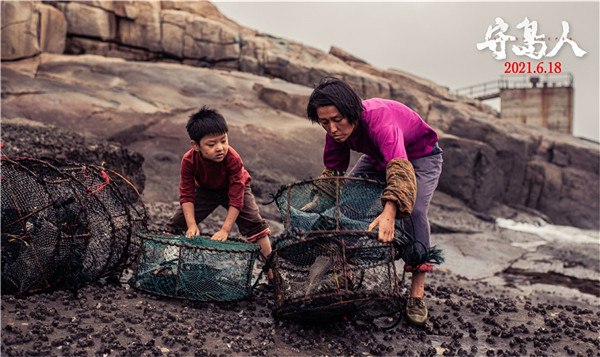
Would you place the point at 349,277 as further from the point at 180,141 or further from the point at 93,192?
the point at 180,141

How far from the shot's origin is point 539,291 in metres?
7.52

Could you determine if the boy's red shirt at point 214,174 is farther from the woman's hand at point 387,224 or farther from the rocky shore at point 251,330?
the woman's hand at point 387,224

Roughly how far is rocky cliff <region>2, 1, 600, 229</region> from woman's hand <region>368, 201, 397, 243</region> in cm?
713

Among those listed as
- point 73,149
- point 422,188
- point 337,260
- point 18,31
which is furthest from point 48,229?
point 18,31

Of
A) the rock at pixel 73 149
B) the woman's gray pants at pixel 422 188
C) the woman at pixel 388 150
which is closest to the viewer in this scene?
the woman at pixel 388 150

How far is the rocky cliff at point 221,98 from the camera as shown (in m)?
13.0

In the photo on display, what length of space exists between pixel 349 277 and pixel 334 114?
114cm

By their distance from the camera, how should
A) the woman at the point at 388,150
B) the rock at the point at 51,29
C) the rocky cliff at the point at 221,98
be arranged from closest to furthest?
the woman at the point at 388,150
the rocky cliff at the point at 221,98
the rock at the point at 51,29

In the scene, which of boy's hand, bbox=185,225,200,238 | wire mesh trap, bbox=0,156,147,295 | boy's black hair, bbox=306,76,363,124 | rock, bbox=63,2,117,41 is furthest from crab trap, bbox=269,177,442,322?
rock, bbox=63,2,117,41

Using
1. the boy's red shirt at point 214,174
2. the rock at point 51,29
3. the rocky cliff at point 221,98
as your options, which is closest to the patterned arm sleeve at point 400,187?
the boy's red shirt at point 214,174

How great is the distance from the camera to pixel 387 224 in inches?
131

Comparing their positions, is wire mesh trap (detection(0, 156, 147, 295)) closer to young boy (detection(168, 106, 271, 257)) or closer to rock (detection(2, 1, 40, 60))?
young boy (detection(168, 106, 271, 257))

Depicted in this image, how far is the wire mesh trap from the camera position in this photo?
3.64 metres

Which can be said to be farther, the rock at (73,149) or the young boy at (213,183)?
the rock at (73,149)
